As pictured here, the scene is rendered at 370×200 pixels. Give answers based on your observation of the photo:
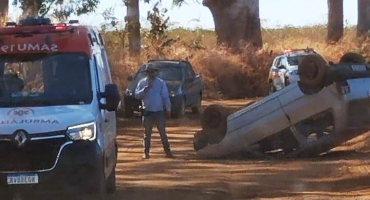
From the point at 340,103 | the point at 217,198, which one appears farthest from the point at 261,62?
the point at 217,198

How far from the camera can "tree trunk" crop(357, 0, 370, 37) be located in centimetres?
4956

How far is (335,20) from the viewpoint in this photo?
51031mm

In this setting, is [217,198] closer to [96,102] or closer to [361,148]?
[96,102]

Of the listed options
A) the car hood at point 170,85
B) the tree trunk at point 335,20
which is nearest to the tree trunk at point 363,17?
the tree trunk at point 335,20

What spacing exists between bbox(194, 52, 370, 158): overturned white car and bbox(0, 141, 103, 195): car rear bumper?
19.9 ft

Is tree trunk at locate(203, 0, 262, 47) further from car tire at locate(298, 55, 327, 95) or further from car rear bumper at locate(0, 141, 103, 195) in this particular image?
car rear bumper at locate(0, 141, 103, 195)

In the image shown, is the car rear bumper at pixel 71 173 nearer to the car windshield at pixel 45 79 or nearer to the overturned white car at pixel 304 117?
the car windshield at pixel 45 79

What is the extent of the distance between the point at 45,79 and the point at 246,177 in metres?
4.76

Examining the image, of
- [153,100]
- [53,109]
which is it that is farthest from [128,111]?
[53,109]

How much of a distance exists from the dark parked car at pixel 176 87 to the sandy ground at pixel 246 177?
897 cm

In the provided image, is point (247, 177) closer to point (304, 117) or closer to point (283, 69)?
point (304, 117)

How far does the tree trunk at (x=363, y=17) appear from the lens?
163ft

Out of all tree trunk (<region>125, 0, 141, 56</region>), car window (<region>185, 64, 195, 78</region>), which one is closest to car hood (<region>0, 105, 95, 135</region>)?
car window (<region>185, 64, 195, 78</region>)

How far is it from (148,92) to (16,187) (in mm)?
7311
